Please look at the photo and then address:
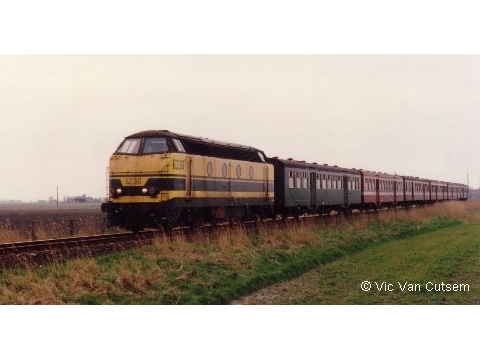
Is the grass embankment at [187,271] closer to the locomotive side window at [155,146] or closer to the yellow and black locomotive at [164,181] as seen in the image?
the yellow and black locomotive at [164,181]

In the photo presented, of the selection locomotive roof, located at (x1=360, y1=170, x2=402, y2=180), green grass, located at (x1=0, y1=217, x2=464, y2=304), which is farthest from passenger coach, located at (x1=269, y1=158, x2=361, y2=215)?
green grass, located at (x1=0, y1=217, x2=464, y2=304)

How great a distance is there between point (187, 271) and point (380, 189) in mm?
36348

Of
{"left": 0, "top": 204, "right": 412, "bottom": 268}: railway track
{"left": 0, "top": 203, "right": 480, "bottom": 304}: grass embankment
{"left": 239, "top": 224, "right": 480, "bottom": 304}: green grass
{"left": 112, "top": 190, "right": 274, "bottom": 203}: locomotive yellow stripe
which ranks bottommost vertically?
{"left": 239, "top": 224, "right": 480, "bottom": 304}: green grass

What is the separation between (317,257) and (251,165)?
24.6 feet

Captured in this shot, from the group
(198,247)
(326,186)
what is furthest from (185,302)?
(326,186)

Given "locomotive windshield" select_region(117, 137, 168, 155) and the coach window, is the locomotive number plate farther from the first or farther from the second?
the coach window

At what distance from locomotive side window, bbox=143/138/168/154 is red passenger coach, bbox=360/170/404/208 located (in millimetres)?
27049

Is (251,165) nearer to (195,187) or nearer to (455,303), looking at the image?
Answer: (195,187)

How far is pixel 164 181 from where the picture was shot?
63.2 feet

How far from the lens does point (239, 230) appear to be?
21.4 m

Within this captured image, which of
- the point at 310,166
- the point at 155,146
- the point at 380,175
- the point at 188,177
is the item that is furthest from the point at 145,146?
the point at 380,175

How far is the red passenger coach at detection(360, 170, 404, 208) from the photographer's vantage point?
45125 millimetres

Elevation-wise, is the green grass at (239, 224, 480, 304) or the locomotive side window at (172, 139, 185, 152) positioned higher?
the locomotive side window at (172, 139, 185, 152)

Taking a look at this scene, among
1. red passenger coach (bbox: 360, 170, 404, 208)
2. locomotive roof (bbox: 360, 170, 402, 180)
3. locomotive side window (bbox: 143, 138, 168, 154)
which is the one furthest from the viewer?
locomotive roof (bbox: 360, 170, 402, 180)
